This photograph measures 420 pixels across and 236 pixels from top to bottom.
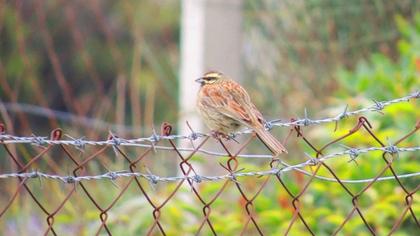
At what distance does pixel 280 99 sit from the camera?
8.55 m

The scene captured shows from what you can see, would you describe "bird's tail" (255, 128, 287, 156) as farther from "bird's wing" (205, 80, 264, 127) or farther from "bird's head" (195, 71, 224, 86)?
"bird's head" (195, 71, 224, 86)

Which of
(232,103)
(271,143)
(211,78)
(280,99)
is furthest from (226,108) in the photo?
(280,99)

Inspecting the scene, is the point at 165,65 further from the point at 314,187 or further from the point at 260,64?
the point at 314,187

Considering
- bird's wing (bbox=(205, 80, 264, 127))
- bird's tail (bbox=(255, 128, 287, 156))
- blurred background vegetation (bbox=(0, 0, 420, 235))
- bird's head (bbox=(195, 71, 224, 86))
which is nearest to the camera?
bird's tail (bbox=(255, 128, 287, 156))

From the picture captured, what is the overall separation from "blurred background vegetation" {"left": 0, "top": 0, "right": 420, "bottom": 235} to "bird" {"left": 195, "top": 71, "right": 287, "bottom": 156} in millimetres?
524

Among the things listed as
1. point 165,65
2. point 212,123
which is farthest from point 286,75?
point 165,65

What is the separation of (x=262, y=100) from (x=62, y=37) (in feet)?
25.7

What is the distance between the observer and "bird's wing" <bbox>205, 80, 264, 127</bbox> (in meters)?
4.76

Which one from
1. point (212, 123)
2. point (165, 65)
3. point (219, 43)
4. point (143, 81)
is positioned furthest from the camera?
point (143, 81)

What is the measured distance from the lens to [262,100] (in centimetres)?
855

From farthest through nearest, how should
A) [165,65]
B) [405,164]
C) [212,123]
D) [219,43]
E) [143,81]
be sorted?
1. [143,81]
2. [165,65]
3. [219,43]
4. [405,164]
5. [212,123]

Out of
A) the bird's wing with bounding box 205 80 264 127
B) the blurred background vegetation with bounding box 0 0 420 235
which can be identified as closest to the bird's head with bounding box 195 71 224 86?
the bird's wing with bounding box 205 80 264 127

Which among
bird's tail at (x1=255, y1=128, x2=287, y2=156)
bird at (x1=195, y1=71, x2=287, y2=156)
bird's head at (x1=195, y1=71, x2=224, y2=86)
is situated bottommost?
bird's tail at (x1=255, y1=128, x2=287, y2=156)

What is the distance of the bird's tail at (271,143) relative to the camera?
13.7 ft
